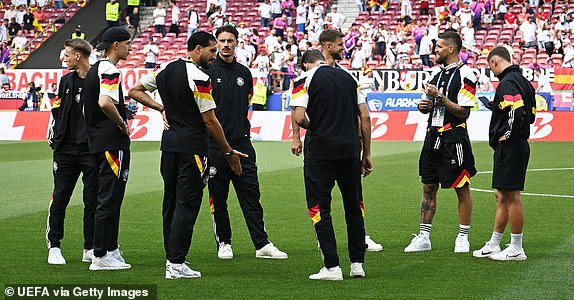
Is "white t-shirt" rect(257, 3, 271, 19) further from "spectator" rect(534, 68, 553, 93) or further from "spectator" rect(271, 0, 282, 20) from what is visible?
"spectator" rect(534, 68, 553, 93)

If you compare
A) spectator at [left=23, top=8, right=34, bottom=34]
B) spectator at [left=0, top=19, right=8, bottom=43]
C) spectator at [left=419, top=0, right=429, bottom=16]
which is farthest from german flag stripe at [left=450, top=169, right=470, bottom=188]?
spectator at [left=23, top=8, right=34, bottom=34]

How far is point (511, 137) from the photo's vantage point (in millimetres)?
10055

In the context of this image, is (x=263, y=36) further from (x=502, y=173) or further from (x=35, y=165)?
(x=502, y=173)

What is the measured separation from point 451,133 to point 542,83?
23.6 metres

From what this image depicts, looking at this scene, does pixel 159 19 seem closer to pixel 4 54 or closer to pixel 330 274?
pixel 4 54

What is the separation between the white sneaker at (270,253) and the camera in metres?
10.3

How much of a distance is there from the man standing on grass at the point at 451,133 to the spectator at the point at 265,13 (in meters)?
32.1

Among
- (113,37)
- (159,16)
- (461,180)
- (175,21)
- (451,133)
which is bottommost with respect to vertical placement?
(175,21)

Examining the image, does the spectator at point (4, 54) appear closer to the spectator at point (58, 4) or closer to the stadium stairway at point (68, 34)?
the stadium stairway at point (68, 34)

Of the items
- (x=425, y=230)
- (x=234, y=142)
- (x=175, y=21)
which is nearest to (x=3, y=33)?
(x=175, y=21)

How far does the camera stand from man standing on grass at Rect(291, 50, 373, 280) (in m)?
8.89

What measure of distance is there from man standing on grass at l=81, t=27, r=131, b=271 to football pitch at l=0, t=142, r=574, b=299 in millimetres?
301

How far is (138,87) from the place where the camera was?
30.6 feet

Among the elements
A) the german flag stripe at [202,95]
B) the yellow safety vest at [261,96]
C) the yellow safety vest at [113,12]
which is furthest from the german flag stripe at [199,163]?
the yellow safety vest at [113,12]
